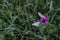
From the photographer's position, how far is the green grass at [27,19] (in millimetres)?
1964

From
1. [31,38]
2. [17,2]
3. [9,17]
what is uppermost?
[17,2]

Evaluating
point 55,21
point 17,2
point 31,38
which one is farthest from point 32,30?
point 17,2

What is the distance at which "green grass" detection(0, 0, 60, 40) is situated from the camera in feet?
6.44

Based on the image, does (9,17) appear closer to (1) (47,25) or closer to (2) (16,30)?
(2) (16,30)

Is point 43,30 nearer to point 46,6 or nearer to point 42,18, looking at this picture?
point 42,18

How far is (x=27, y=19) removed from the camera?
6.77ft

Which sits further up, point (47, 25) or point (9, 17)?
point (9, 17)

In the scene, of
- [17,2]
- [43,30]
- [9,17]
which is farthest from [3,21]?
[43,30]

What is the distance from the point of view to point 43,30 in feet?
6.36

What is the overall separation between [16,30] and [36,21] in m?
0.22

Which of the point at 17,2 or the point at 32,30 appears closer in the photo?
the point at 32,30

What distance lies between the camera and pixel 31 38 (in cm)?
197

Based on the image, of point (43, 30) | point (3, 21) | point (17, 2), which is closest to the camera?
point (43, 30)

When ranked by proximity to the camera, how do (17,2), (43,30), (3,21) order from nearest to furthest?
(43,30), (3,21), (17,2)
